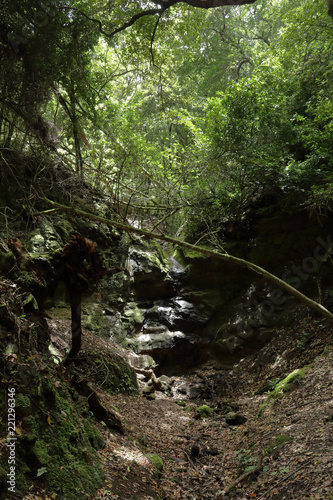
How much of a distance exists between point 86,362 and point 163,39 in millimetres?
8319

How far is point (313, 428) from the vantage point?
159 inches

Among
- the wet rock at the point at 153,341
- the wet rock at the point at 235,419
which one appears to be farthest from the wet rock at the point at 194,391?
the wet rock at the point at 235,419

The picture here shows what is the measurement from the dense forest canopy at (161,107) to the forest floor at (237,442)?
3780mm

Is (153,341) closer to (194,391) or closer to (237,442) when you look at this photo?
(194,391)

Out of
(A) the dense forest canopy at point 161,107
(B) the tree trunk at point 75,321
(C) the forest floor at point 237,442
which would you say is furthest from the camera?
(A) the dense forest canopy at point 161,107

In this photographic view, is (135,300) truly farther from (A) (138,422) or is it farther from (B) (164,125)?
(B) (164,125)

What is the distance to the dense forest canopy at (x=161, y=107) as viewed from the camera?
646 centimetres

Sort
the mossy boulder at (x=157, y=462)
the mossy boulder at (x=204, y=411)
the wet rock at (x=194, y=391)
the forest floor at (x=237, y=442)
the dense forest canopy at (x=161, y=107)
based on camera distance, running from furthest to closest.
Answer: the wet rock at (x=194, y=391) → the mossy boulder at (x=204, y=411) → the dense forest canopy at (x=161, y=107) → the mossy boulder at (x=157, y=462) → the forest floor at (x=237, y=442)

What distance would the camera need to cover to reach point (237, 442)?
200 inches

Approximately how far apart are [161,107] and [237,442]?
9.09 meters

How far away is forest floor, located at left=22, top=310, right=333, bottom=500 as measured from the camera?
10.9 ft

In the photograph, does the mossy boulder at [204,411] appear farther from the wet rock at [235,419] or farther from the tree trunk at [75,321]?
the tree trunk at [75,321]

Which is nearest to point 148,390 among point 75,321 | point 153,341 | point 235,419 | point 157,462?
point 235,419

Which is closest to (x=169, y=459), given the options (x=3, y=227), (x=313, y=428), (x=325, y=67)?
(x=313, y=428)
